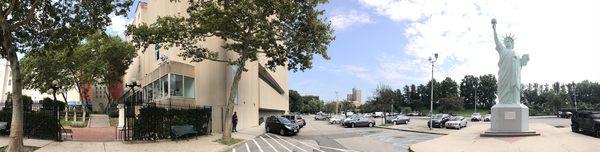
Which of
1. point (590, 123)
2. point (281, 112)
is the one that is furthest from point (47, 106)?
point (281, 112)

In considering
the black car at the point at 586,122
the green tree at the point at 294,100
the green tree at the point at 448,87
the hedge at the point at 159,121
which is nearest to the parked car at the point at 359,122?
the hedge at the point at 159,121

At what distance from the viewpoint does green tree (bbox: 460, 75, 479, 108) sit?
470 ft

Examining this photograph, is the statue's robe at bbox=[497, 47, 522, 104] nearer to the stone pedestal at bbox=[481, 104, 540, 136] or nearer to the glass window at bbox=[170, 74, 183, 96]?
the stone pedestal at bbox=[481, 104, 540, 136]

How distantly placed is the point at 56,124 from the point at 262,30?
10.7 metres

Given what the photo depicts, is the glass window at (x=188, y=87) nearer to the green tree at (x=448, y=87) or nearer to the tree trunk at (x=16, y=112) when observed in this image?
the tree trunk at (x=16, y=112)

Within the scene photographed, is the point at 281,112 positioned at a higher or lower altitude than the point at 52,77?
lower

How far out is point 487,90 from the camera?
460 feet

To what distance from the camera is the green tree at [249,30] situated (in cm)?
2461

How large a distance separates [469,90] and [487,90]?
518cm

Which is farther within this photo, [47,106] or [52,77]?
[52,77]

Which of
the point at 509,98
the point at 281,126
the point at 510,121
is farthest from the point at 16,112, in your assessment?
the point at 509,98

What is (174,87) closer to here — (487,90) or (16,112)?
(16,112)

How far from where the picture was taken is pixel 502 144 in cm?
1953

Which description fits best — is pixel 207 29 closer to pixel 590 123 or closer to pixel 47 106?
pixel 47 106
